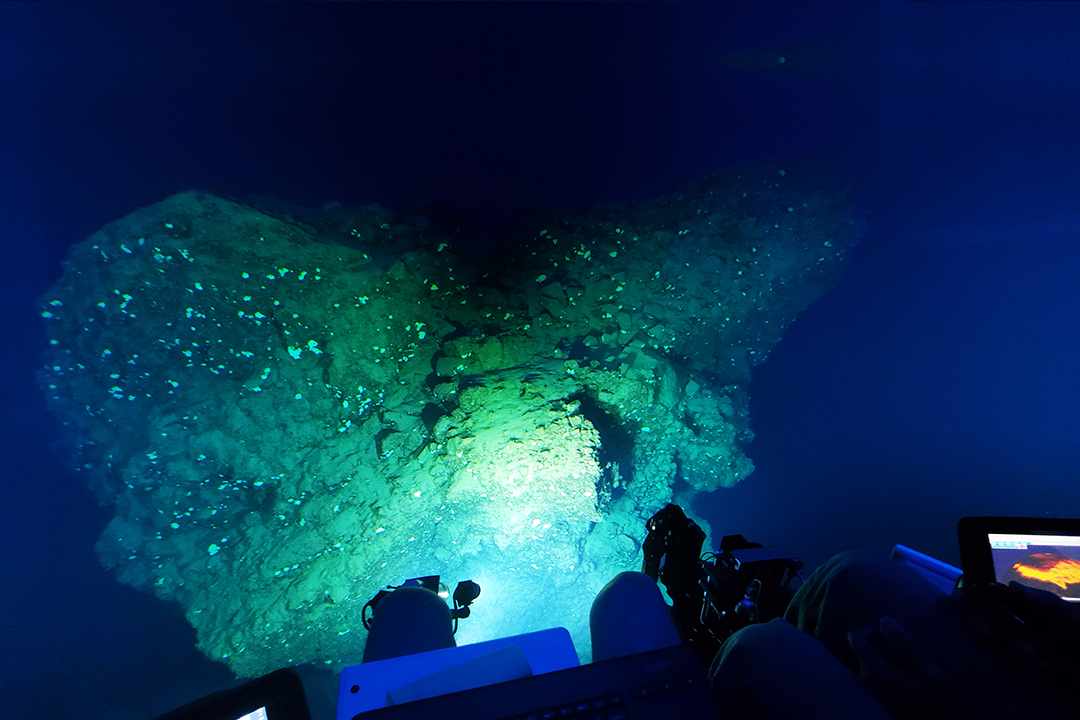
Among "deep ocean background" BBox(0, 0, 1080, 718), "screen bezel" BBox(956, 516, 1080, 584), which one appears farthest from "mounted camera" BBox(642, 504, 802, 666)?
"deep ocean background" BBox(0, 0, 1080, 718)

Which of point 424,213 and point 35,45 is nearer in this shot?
point 35,45

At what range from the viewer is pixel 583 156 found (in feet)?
5.23

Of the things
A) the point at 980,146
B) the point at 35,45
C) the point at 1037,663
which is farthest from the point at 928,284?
the point at 35,45

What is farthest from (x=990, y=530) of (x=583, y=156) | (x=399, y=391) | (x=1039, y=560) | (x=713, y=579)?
(x=399, y=391)

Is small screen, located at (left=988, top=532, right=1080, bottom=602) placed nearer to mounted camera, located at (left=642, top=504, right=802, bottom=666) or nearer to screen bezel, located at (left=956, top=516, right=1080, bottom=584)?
screen bezel, located at (left=956, top=516, right=1080, bottom=584)

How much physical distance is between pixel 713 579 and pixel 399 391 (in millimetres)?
1406

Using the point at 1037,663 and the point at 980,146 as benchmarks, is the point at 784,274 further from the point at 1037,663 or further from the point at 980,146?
the point at 1037,663

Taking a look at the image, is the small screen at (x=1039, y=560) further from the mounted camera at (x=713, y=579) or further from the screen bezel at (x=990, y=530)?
the mounted camera at (x=713, y=579)

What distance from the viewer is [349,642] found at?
2096mm

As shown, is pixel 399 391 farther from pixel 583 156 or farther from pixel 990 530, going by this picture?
pixel 990 530

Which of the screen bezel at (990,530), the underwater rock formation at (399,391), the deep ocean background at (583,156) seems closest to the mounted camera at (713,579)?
the screen bezel at (990,530)

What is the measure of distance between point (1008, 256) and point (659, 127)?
1419 millimetres

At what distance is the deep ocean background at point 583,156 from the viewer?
4.58 ft

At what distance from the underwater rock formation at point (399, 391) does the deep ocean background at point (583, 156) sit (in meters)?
0.12
